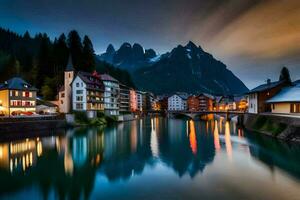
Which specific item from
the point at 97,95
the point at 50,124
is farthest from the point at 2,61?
the point at 50,124

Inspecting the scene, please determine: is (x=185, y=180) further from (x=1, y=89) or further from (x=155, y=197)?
(x=1, y=89)

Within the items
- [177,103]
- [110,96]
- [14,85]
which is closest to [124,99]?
[110,96]

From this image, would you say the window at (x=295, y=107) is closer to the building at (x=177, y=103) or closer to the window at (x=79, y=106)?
the window at (x=79, y=106)

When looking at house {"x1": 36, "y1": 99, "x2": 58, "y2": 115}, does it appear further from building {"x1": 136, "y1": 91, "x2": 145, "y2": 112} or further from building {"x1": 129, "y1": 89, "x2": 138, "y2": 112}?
building {"x1": 136, "y1": 91, "x2": 145, "y2": 112}

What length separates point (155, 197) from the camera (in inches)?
605

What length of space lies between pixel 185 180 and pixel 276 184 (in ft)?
20.6

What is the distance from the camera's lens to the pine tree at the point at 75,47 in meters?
86.2

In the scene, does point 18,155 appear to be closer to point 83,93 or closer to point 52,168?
point 52,168

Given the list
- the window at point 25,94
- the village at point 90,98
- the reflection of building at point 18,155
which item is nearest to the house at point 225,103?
the village at point 90,98

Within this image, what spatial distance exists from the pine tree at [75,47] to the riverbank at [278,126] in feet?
195

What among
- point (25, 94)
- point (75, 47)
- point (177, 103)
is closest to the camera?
point (25, 94)

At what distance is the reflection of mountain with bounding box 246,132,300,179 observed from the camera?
2278cm

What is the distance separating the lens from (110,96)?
80812 millimetres

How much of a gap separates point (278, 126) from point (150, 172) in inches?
1030
